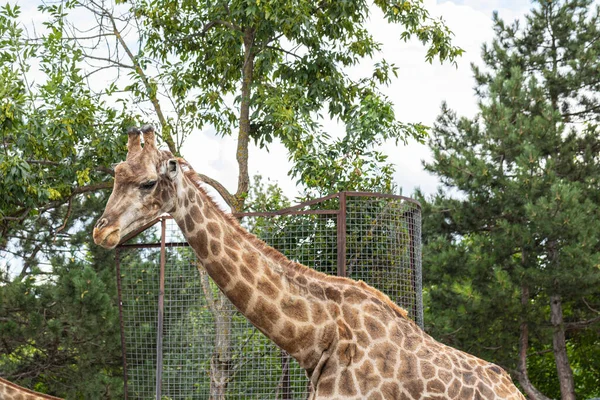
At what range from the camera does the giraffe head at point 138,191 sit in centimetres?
397

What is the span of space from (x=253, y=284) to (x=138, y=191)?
2.64ft

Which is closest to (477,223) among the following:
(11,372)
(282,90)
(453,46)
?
(453,46)

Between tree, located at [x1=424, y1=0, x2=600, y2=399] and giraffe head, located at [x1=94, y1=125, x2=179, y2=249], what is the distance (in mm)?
9461

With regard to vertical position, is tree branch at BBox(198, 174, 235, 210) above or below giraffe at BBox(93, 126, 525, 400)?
above

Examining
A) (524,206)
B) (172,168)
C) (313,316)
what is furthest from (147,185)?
(524,206)

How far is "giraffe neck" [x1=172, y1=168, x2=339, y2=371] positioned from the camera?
4.39 meters

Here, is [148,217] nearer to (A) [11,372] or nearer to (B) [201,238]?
(B) [201,238]

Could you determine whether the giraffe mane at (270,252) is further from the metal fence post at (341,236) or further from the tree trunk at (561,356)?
the tree trunk at (561,356)

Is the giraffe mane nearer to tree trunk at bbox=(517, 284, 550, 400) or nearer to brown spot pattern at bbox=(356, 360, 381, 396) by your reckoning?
brown spot pattern at bbox=(356, 360, 381, 396)

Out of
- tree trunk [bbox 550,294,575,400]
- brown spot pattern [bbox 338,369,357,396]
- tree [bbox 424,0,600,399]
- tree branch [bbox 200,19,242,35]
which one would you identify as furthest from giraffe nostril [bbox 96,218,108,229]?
tree trunk [bbox 550,294,575,400]

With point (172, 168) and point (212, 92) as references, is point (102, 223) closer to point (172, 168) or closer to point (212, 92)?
point (172, 168)

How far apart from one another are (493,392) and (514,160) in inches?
411

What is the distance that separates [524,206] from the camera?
1304 cm

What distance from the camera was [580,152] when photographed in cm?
1489
